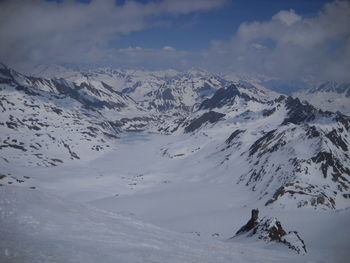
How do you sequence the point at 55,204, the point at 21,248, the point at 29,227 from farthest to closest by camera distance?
the point at 55,204
the point at 29,227
the point at 21,248

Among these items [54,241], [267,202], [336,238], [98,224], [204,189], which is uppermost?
[54,241]

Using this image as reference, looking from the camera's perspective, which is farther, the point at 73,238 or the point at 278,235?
the point at 278,235

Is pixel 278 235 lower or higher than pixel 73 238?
lower

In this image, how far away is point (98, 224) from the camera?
102 feet

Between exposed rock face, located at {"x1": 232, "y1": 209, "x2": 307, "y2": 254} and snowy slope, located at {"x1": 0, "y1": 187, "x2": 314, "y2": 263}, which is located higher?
snowy slope, located at {"x1": 0, "y1": 187, "x2": 314, "y2": 263}

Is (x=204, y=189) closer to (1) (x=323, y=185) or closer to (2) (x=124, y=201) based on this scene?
(2) (x=124, y=201)

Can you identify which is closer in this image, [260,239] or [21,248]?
A: [21,248]

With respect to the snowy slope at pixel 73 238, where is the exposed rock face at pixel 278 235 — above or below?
below

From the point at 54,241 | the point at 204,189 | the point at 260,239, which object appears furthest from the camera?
the point at 204,189

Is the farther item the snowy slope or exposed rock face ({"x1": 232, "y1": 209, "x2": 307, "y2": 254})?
exposed rock face ({"x1": 232, "y1": 209, "x2": 307, "y2": 254})

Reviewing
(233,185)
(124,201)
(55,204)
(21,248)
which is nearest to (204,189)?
(233,185)

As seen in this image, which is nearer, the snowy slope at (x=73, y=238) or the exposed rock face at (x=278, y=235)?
the snowy slope at (x=73, y=238)

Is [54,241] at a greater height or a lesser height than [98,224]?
greater

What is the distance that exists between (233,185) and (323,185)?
179 feet
